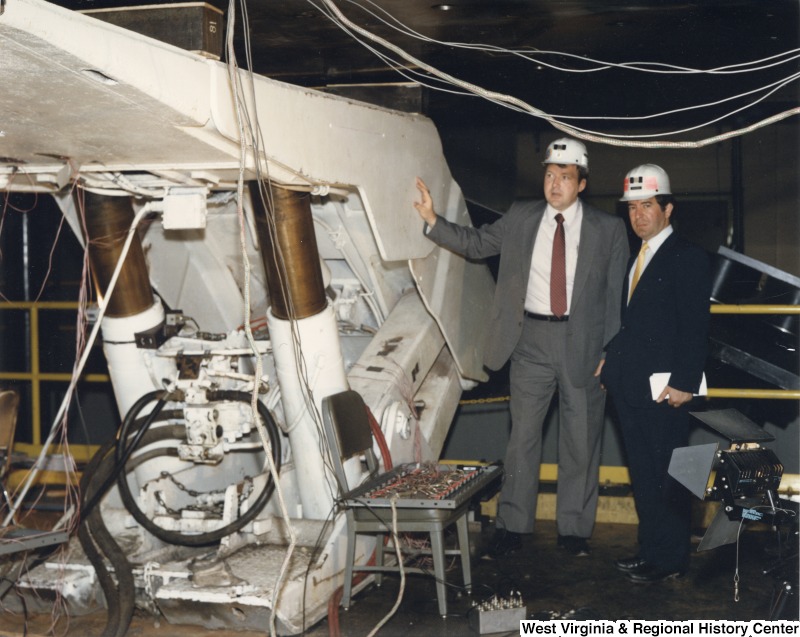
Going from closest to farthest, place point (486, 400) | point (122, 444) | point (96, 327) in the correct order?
point (96, 327), point (122, 444), point (486, 400)

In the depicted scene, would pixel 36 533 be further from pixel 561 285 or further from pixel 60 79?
pixel 561 285

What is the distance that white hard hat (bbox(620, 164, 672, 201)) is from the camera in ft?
15.0

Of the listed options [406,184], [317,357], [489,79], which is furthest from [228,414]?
[489,79]

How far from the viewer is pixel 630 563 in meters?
4.61

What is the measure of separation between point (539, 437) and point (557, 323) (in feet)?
2.02

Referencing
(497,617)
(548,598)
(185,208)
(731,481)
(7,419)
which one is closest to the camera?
(731,481)

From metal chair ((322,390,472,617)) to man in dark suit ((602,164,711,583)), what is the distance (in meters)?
0.96

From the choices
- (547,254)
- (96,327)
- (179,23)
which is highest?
(179,23)

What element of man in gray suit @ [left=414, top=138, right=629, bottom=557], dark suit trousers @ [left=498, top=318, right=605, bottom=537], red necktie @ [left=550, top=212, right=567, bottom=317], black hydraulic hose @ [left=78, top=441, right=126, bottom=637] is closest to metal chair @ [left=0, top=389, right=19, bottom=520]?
black hydraulic hose @ [left=78, top=441, right=126, bottom=637]

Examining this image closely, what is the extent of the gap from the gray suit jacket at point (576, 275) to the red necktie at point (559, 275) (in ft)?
0.18

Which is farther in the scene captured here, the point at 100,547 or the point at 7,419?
the point at 7,419

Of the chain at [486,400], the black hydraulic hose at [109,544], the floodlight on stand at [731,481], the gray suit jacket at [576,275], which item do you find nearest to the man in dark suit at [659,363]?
the gray suit jacket at [576,275]

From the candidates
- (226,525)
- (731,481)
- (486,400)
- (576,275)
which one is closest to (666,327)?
(576,275)

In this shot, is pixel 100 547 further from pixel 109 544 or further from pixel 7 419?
pixel 7 419
